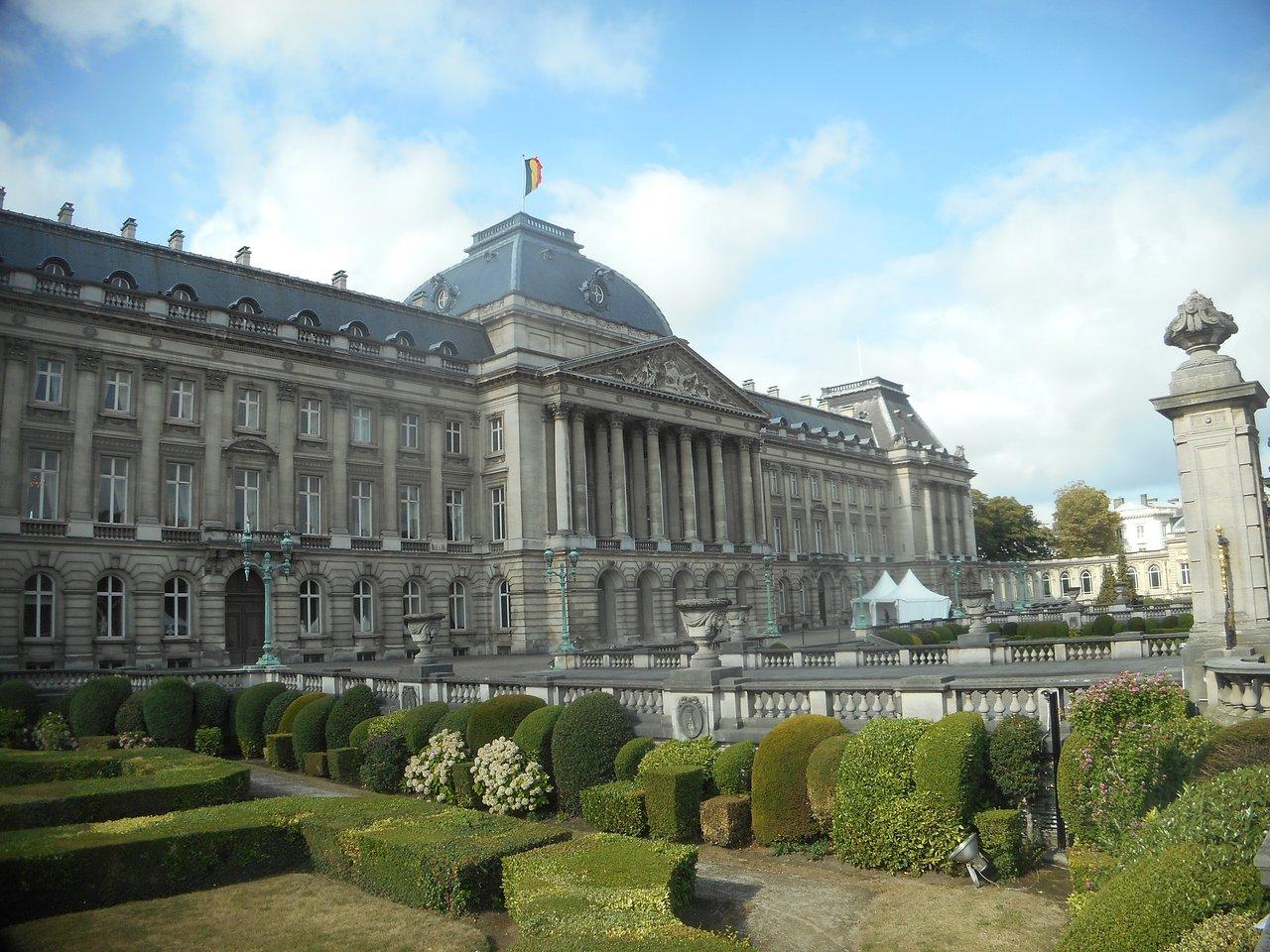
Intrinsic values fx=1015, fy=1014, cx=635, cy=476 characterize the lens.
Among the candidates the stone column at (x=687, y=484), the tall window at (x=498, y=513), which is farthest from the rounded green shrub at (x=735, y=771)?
the stone column at (x=687, y=484)

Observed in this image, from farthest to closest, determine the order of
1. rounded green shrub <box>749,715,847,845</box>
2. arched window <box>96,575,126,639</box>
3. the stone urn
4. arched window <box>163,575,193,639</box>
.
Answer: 1. arched window <box>163,575,193,639</box>
2. arched window <box>96,575,126,639</box>
3. the stone urn
4. rounded green shrub <box>749,715,847,845</box>

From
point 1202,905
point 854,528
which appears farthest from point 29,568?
point 854,528

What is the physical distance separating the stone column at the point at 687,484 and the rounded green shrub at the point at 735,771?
45105 millimetres

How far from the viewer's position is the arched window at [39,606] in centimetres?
3797

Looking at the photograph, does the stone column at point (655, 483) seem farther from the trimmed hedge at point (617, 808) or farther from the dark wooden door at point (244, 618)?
the trimmed hedge at point (617, 808)

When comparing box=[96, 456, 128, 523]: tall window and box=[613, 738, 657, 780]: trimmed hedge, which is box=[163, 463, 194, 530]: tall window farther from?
box=[613, 738, 657, 780]: trimmed hedge

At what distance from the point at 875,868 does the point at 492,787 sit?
7.53 metres

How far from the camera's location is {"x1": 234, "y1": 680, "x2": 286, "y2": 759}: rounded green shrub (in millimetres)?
26047

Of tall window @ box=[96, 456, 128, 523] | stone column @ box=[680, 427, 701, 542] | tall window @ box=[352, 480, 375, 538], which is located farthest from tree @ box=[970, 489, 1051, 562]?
tall window @ box=[96, 456, 128, 523]

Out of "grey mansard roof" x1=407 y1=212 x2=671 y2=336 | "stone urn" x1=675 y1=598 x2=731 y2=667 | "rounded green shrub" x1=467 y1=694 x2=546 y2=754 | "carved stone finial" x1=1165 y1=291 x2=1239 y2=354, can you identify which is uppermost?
"grey mansard roof" x1=407 y1=212 x2=671 y2=336

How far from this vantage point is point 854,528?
86625 millimetres

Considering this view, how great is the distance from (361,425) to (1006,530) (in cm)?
8257

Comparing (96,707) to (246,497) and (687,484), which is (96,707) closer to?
(246,497)

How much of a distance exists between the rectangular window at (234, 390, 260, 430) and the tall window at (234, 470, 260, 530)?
6.98 feet
